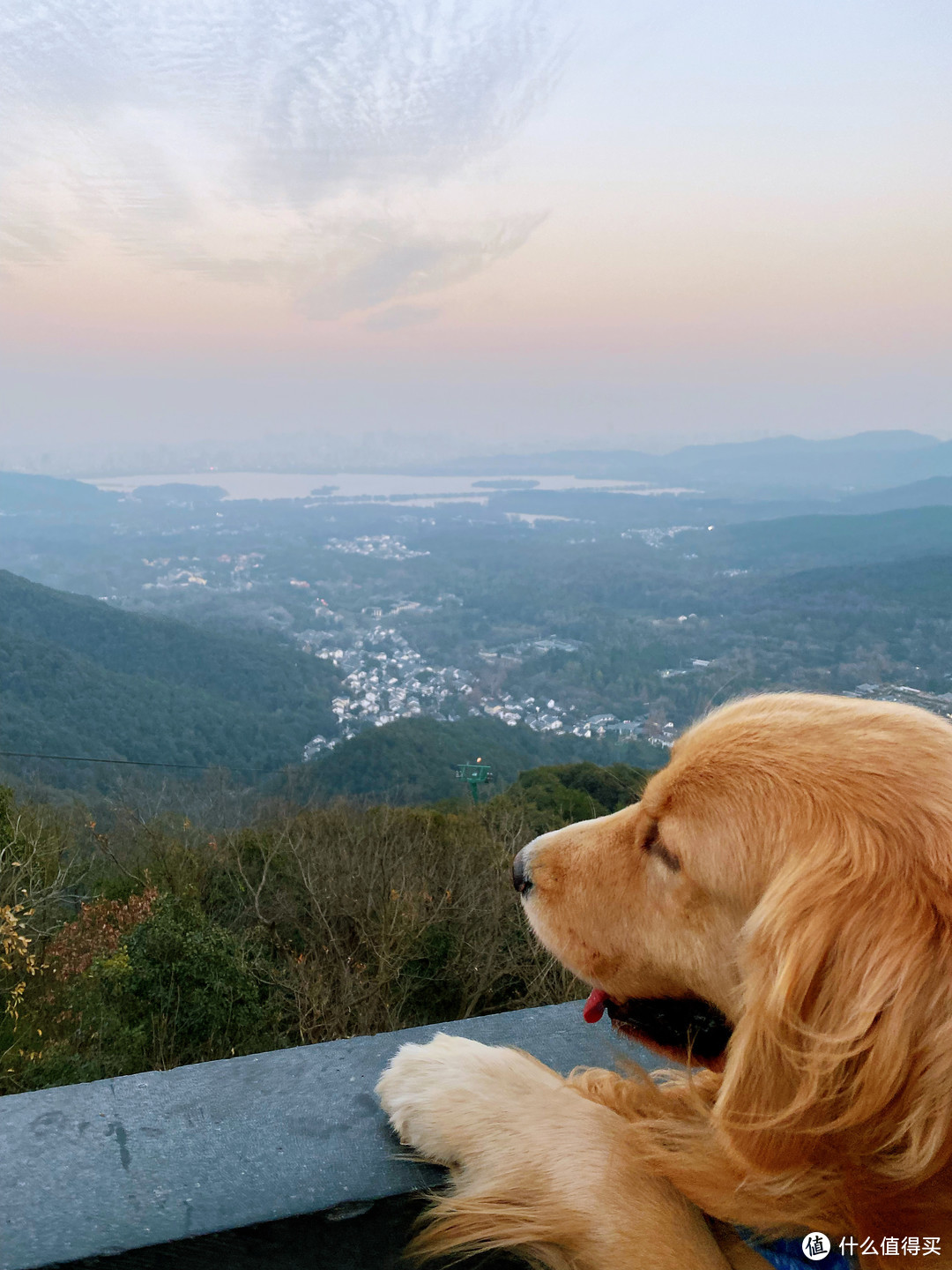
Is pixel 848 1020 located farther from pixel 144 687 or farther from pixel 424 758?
pixel 144 687

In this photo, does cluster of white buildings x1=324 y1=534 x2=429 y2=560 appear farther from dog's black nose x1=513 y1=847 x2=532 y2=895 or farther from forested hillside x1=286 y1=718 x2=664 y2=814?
dog's black nose x1=513 y1=847 x2=532 y2=895

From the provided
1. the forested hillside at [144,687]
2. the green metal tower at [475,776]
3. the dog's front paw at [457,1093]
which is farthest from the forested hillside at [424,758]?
the dog's front paw at [457,1093]

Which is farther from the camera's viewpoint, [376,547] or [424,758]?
[376,547]

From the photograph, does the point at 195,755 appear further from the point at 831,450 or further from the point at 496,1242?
the point at 831,450

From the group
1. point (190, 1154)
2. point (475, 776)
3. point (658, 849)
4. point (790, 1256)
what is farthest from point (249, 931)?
point (475, 776)

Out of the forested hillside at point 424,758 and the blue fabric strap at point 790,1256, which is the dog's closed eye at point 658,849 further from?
the forested hillside at point 424,758

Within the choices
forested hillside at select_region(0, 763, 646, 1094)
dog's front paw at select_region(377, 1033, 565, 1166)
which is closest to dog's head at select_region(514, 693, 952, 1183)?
dog's front paw at select_region(377, 1033, 565, 1166)
